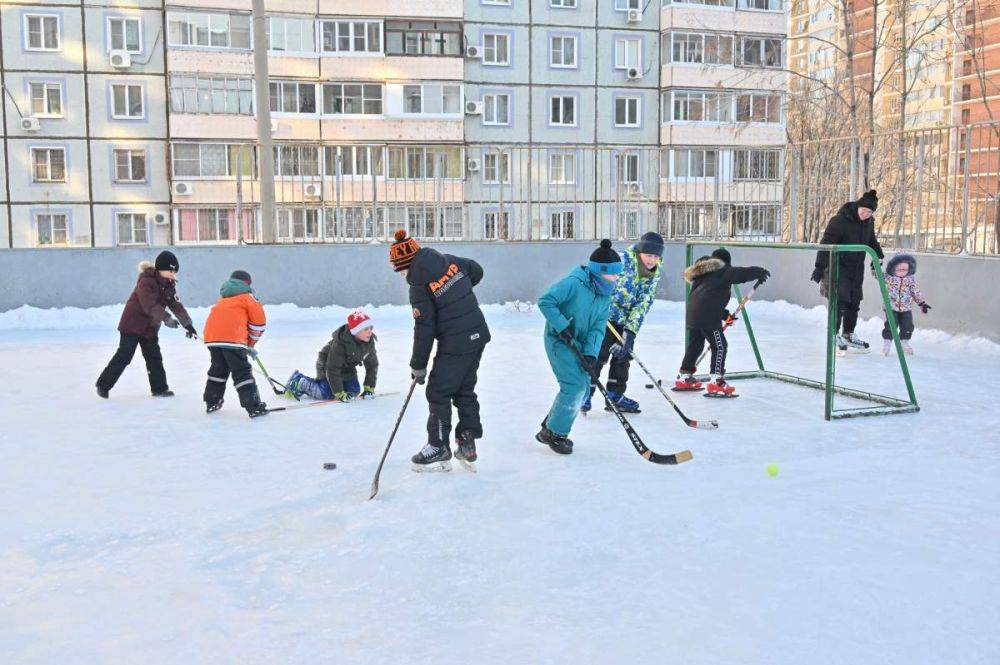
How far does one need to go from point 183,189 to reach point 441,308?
2961 cm

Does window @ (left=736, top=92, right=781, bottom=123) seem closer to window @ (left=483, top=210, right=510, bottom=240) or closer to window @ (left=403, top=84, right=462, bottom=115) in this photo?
window @ (left=403, top=84, right=462, bottom=115)

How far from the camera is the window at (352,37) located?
33.7 metres

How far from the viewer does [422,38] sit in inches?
1355

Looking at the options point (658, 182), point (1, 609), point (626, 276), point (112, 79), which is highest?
point (112, 79)

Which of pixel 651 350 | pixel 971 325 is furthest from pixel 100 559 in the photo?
pixel 971 325

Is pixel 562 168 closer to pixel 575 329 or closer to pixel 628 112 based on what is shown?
pixel 575 329

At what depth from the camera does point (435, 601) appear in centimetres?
349

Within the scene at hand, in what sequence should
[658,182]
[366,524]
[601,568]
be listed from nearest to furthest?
[601,568], [366,524], [658,182]

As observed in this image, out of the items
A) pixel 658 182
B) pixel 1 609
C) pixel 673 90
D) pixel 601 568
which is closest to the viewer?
pixel 1 609

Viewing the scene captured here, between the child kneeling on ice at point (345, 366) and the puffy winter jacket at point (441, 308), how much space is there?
191 cm

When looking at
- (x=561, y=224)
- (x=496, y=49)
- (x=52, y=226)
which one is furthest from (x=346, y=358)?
(x=496, y=49)

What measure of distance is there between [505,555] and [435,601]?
1.82ft

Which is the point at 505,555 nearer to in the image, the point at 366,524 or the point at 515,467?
the point at 366,524

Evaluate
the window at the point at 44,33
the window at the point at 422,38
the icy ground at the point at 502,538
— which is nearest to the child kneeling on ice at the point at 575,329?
the icy ground at the point at 502,538
